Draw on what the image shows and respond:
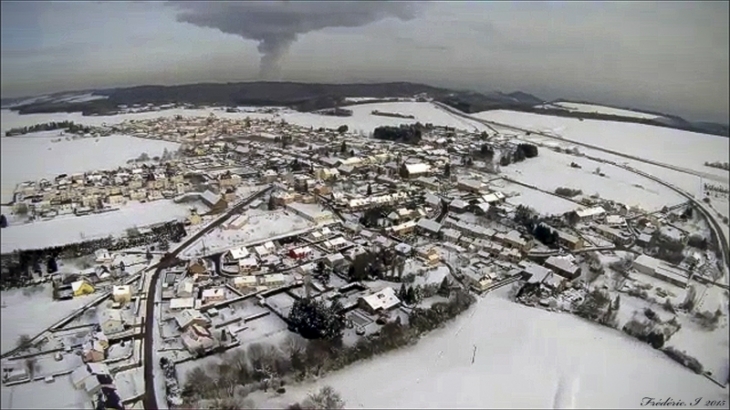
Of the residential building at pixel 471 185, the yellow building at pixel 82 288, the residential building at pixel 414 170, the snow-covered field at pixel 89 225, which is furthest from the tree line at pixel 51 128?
the residential building at pixel 471 185

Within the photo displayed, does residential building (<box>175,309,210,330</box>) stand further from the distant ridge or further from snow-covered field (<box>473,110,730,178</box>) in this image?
snow-covered field (<box>473,110,730,178</box>)

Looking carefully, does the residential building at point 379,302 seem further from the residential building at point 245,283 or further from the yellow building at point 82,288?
the yellow building at point 82,288

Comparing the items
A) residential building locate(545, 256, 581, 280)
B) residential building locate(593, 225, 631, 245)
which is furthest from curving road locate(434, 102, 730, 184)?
residential building locate(545, 256, 581, 280)

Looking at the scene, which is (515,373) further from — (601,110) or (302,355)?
(601,110)

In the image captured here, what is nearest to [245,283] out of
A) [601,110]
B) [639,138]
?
[601,110]

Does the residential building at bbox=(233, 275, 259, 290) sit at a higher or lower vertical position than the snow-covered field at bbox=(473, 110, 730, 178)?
lower

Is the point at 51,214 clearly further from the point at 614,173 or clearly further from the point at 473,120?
the point at 614,173
